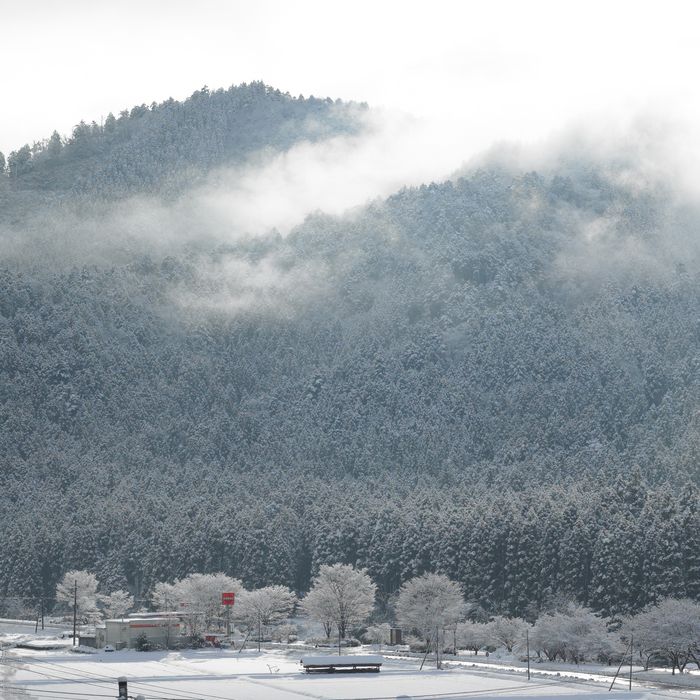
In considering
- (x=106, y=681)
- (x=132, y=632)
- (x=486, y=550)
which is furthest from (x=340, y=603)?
(x=106, y=681)

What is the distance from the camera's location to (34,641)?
130 meters

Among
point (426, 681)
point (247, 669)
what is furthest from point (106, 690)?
point (426, 681)

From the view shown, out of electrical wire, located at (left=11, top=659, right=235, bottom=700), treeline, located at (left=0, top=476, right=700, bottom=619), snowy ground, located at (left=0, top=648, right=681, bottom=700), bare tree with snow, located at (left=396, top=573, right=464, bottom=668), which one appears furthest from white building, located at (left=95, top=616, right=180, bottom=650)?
treeline, located at (left=0, top=476, right=700, bottom=619)

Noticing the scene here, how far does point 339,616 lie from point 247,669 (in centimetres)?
3810

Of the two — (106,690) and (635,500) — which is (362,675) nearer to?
(106,690)

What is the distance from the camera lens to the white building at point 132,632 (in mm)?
118125

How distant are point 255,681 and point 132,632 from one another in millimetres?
35491

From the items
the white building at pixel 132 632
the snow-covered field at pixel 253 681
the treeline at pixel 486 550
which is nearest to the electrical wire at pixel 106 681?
the snow-covered field at pixel 253 681

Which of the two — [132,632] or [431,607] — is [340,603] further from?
[132,632]

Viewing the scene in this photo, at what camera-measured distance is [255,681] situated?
87438mm

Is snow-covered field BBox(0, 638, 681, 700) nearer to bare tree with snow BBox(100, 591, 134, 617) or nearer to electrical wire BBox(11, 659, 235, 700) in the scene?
electrical wire BBox(11, 659, 235, 700)

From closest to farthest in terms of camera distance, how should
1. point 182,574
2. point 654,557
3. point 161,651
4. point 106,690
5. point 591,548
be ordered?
point 106,690 < point 161,651 < point 654,557 < point 591,548 < point 182,574

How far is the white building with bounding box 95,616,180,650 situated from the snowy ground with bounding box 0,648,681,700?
898 centimetres

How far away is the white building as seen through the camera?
388ft
